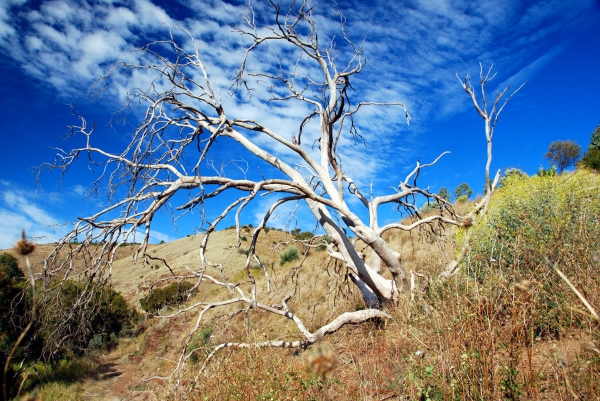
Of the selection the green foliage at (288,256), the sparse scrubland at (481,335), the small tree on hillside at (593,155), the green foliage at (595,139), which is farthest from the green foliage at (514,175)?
the green foliage at (288,256)

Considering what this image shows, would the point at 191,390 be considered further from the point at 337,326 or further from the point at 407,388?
the point at 407,388

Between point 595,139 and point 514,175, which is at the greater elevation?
point 595,139

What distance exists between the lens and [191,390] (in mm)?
5332

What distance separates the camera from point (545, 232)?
5375mm

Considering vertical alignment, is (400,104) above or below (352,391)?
above

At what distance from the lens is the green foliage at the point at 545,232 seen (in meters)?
4.16

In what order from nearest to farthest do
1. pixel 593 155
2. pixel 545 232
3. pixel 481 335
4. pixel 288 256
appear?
pixel 481 335
pixel 545 232
pixel 593 155
pixel 288 256

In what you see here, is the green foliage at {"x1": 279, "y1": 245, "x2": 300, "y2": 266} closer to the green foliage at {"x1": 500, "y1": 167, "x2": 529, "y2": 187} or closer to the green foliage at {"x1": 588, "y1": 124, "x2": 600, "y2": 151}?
the green foliage at {"x1": 500, "y1": 167, "x2": 529, "y2": 187}

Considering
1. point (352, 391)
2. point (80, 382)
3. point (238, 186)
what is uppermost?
point (238, 186)

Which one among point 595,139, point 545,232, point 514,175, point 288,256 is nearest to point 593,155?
point 595,139

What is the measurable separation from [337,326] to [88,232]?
15.1ft

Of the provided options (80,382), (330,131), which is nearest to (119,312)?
(80,382)

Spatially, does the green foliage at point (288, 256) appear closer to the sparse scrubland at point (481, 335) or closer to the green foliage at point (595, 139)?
the sparse scrubland at point (481, 335)

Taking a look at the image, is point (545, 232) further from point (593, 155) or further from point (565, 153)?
point (565, 153)
